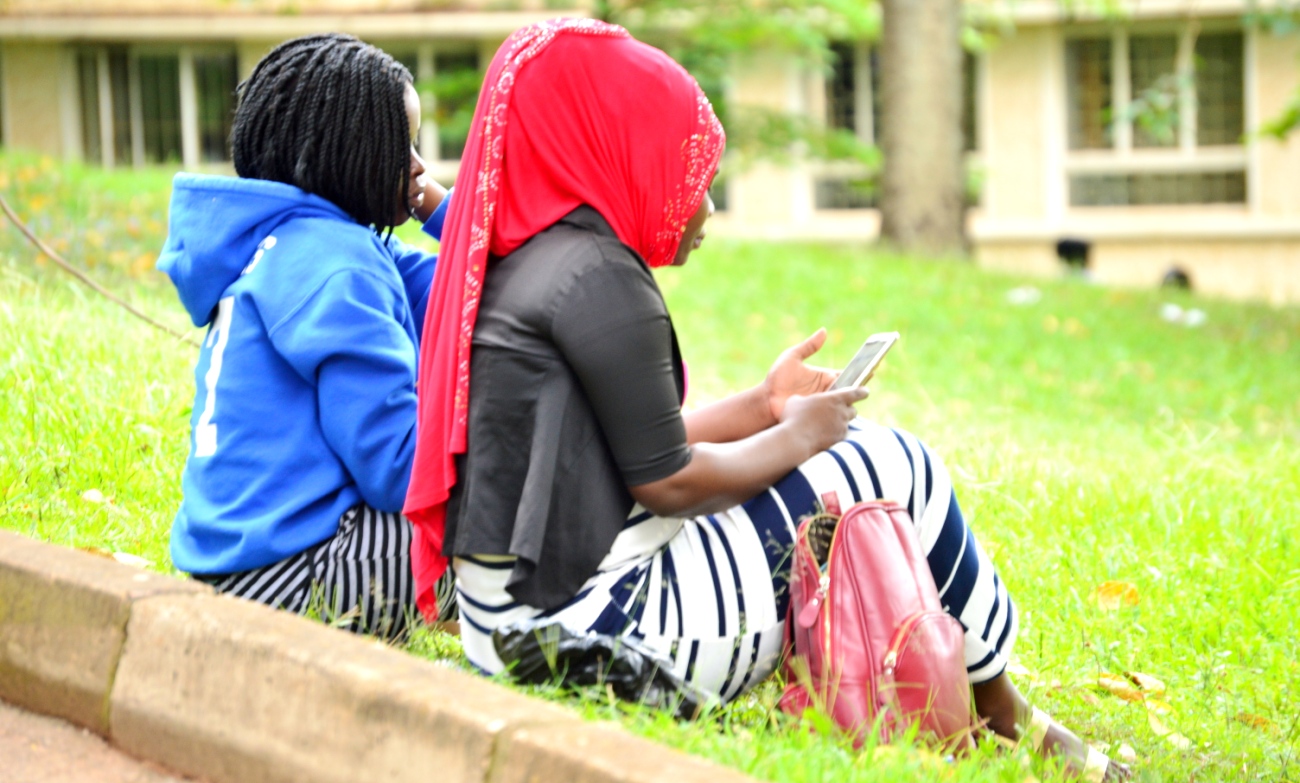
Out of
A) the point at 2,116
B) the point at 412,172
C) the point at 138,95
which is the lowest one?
the point at 412,172

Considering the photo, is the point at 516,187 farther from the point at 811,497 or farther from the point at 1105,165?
the point at 1105,165

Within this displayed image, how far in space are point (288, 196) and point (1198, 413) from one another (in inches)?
265

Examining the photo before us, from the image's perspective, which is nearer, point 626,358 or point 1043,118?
point 626,358

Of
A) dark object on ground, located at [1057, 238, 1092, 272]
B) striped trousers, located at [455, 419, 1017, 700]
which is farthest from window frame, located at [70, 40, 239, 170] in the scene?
striped trousers, located at [455, 419, 1017, 700]

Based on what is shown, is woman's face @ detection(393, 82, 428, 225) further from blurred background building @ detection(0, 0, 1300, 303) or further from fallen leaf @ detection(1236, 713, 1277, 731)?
blurred background building @ detection(0, 0, 1300, 303)

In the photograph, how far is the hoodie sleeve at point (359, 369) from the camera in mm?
2645

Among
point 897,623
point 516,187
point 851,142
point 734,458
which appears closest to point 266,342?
point 516,187

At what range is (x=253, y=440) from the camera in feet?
9.00

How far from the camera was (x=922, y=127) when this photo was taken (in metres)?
12.7

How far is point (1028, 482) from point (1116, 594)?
0.95 metres

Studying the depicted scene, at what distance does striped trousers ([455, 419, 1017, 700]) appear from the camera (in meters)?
2.53

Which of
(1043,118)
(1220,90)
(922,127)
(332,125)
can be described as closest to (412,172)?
(332,125)

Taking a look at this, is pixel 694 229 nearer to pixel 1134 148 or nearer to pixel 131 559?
pixel 131 559

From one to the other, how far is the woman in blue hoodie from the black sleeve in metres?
Answer: 0.52
